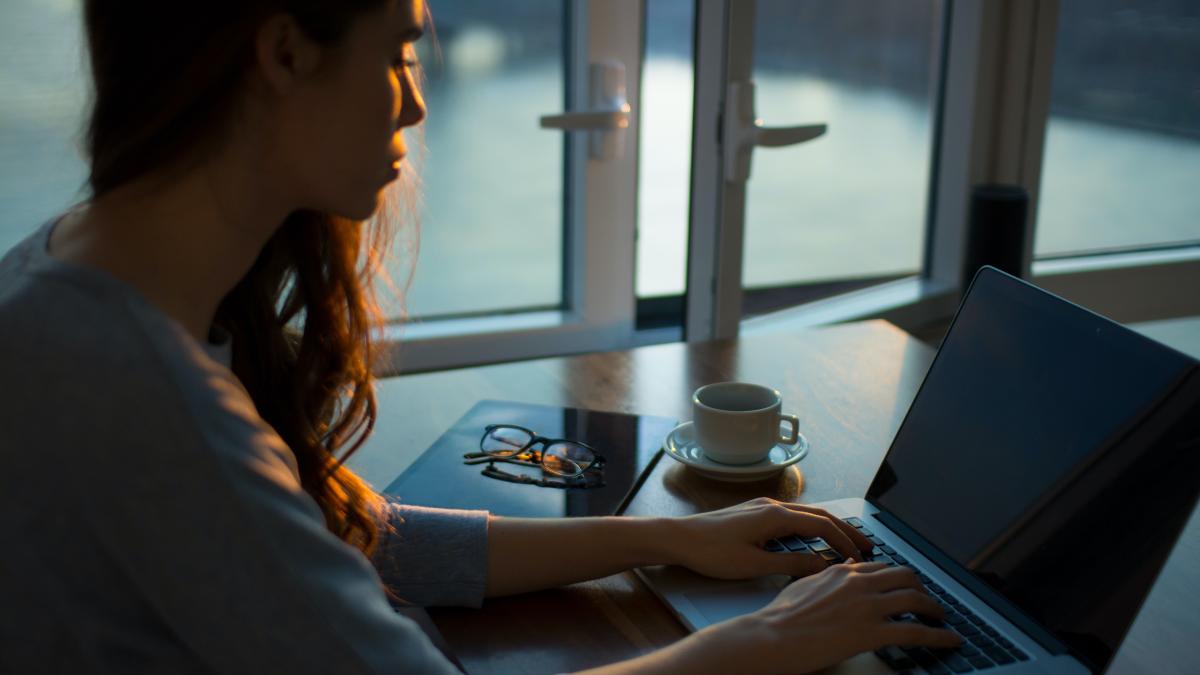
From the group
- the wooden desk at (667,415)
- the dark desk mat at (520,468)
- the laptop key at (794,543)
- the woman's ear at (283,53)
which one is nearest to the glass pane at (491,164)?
the wooden desk at (667,415)

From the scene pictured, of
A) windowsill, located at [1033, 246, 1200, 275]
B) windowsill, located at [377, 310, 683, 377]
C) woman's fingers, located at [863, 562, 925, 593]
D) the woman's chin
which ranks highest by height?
the woman's chin

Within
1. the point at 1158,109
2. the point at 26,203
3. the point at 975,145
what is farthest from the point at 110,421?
the point at 1158,109

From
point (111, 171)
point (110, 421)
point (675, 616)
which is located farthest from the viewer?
point (675, 616)

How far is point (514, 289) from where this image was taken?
2.51 meters

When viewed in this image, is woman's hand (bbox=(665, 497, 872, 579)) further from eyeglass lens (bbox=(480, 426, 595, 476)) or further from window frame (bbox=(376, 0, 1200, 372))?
window frame (bbox=(376, 0, 1200, 372))

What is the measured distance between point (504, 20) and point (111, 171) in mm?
1607

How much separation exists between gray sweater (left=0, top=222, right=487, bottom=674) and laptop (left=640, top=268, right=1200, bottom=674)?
0.34 metres

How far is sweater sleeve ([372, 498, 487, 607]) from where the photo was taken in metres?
0.94

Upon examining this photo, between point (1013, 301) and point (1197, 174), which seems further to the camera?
point (1197, 174)

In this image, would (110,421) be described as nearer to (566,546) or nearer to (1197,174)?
(566,546)

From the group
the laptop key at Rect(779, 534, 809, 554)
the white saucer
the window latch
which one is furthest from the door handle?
the laptop key at Rect(779, 534, 809, 554)

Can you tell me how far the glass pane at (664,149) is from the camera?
2418 mm

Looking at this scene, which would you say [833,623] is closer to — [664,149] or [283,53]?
[283,53]

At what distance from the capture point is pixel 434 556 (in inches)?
37.9
